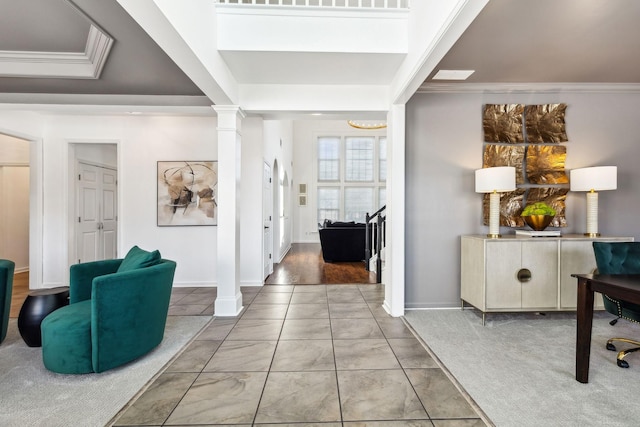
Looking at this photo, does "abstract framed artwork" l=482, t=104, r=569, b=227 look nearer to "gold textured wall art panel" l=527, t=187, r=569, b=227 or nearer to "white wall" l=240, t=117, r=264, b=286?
"gold textured wall art panel" l=527, t=187, r=569, b=227

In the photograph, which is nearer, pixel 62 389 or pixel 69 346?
pixel 62 389

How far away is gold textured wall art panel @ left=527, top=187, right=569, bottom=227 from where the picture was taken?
3.70m

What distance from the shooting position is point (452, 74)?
3352 mm

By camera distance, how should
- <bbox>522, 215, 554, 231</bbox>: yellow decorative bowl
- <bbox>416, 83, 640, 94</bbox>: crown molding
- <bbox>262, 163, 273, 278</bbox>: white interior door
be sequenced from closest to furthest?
<bbox>522, 215, 554, 231</bbox>: yellow decorative bowl → <bbox>416, 83, 640, 94</bbox>: crown molding → <bbox>262, 163, 273, 278</bbox>: white interior door

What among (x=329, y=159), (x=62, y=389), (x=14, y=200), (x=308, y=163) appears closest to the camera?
(x=62, y=389)

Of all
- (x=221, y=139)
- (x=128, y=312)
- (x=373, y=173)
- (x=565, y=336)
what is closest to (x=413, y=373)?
(x=565, y=336)

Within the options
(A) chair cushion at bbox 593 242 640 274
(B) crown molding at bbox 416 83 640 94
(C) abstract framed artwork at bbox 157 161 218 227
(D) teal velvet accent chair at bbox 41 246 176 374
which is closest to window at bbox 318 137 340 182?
(C) abstract framed artwork at bbox 157 161 218 227

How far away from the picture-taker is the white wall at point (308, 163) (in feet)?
35.6

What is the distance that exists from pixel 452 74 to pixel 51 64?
12.9ft

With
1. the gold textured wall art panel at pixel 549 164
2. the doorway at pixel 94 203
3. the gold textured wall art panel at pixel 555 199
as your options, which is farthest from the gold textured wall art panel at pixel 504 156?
the doorway at pixel 94 203

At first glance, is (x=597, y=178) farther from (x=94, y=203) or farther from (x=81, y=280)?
(x=94, y=203)

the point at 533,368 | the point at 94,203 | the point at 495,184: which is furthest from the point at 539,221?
the point at 94,203

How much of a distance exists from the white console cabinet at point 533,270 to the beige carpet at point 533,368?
235 millimetres

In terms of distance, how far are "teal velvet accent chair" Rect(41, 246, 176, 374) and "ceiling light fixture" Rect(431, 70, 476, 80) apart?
3.17 metres
